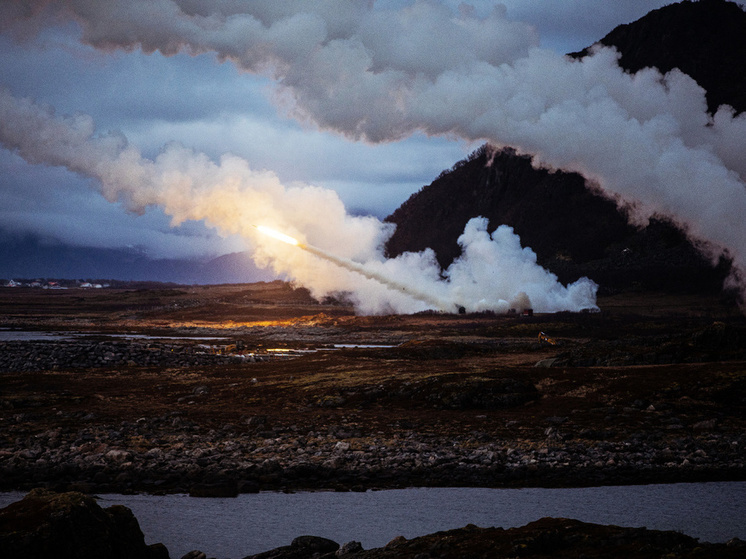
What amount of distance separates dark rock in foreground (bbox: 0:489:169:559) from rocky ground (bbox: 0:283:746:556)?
11.2 meters

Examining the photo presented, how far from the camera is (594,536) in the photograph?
808 inches

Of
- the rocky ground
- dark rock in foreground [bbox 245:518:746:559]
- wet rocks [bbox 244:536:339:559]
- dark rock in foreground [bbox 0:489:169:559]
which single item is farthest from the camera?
the rocky ground

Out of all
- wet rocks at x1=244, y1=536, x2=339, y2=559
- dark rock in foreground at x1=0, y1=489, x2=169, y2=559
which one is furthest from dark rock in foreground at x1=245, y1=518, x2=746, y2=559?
dark rock in foreground at x1=0, y1=489, x2=169, y2=559

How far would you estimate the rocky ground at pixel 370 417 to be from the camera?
34625mm

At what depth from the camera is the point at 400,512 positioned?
2972cm

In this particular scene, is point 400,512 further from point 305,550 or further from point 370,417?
point 370,417

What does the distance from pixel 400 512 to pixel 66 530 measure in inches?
581

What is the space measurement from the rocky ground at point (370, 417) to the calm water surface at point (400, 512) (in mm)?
1404

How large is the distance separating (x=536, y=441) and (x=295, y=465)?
1441 centimetres

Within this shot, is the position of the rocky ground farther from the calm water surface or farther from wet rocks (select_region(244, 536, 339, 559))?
wet rocks (select_region(244, 536, 339, 559))

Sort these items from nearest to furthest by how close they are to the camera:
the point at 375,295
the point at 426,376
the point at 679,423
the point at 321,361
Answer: the point at 679,423 → the point at 426,376 → the point at 321,361 → the point at 375,295

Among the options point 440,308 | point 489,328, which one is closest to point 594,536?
point 489,328

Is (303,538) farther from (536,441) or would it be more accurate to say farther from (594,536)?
(536,441)

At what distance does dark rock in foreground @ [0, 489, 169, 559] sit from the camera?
61.2 ft
